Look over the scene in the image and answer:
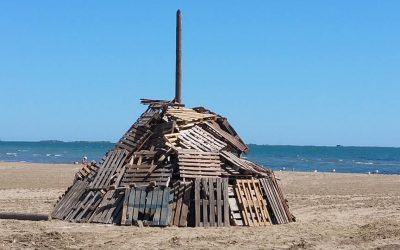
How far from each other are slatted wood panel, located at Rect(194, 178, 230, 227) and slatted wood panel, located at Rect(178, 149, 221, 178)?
0.39 metres

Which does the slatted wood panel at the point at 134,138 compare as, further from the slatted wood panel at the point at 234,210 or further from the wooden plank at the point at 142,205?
the slatted wood panel at the point at 234,210

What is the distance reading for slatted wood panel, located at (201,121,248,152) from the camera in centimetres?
2202

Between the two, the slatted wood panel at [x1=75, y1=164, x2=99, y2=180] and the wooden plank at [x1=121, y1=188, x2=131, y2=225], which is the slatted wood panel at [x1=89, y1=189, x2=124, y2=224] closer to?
the wooden plank at [x1=121, y1=188, x2=131, y2=225]

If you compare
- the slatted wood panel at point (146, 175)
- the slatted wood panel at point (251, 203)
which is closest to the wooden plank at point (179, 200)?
the slatted wood panel at point (146, 175)

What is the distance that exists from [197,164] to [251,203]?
204 cm

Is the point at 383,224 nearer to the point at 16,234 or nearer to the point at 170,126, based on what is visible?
the point at 170,126

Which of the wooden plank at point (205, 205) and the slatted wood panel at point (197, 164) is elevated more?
the slatted wood panel at point (197, 164)

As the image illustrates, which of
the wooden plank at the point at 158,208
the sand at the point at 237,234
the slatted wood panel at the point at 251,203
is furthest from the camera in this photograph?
the slatted wood panel at the point at 251,203

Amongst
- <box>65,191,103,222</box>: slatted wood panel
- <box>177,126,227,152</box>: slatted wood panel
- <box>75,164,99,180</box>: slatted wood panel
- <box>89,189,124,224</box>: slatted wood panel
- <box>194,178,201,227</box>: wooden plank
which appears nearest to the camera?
<box>194,178,201,227</box>: wooden plank

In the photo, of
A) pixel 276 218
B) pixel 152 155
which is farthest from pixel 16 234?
pixel 276 218

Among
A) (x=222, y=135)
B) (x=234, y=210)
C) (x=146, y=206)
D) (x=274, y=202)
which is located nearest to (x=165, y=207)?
(x=146, y=206)

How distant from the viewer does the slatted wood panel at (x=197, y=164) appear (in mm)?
19344

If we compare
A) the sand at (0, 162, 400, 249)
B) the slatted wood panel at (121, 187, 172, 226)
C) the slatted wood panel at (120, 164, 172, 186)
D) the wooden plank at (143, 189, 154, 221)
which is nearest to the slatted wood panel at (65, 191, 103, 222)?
the sand at (0, 162, 400, 249)

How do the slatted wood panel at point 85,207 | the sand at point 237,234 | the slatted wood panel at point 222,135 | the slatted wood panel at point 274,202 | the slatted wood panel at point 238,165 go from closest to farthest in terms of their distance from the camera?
1. the sand at point 237,234
2. the slatted wood panel at point 85,207
3. the slatted wood panel at point 274,202
4. the slatted wood panel at point 238,165
5. the slatted wood panel at point 222,135
